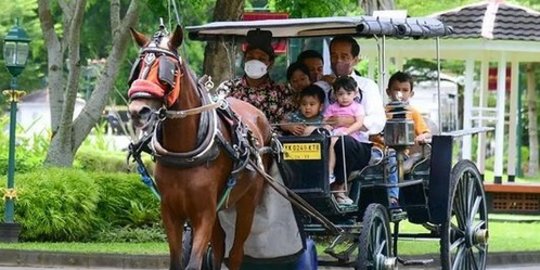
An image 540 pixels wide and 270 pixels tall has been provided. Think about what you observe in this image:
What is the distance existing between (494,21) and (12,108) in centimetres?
1241

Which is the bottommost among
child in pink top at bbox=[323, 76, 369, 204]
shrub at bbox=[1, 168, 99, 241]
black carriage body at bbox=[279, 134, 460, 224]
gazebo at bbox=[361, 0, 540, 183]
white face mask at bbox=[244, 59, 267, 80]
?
shrub at bbox=[1, 168, 99, 241]

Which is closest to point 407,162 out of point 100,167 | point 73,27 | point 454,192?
point 454,192

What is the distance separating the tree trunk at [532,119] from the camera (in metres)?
46.5

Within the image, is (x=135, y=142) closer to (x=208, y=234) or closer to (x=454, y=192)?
(x=208, y=234)

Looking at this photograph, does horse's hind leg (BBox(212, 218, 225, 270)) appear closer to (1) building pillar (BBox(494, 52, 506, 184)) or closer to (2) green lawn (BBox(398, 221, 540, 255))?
(2) green lawn (BBox(398, 221, 540, 255))

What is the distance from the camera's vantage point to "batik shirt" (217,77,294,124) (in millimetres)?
12789

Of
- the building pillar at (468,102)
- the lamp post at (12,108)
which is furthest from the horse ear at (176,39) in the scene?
the building pillar at (468,102)

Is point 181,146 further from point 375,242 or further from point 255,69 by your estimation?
point 375,242

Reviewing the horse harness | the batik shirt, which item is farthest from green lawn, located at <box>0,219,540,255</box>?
the horse harness

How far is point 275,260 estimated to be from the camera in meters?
12.2

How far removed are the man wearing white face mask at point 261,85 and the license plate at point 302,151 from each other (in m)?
0.56

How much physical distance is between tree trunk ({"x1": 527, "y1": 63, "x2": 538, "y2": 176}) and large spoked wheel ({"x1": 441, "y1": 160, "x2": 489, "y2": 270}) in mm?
32047

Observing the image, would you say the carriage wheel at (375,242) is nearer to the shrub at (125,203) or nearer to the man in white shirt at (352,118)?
the man in white shirt at (352,118)

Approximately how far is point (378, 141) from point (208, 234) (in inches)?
122
